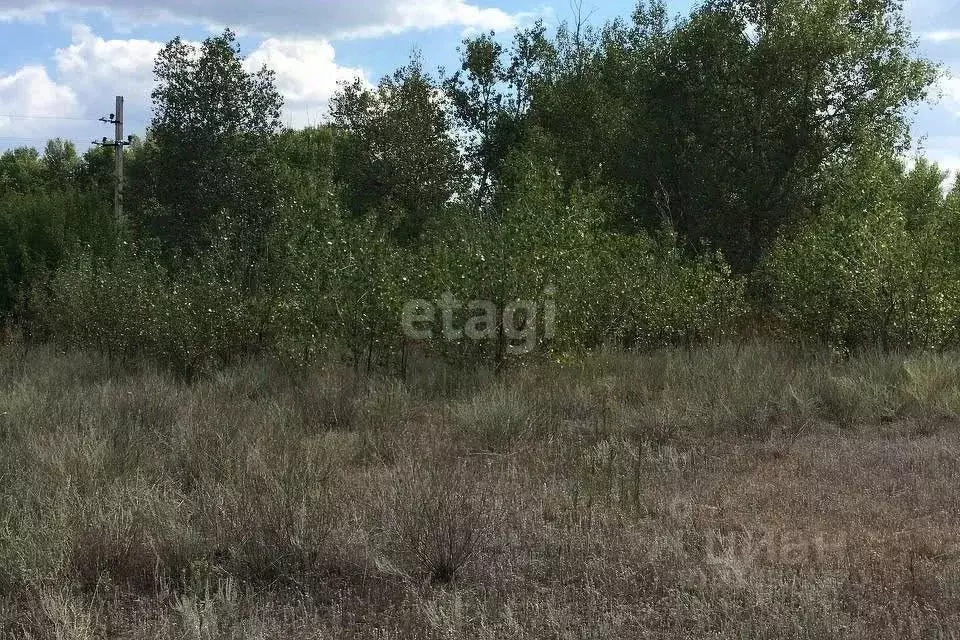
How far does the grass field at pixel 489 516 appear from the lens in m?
3.92

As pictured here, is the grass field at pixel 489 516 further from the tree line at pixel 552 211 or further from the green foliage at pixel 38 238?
the green foliage at pixel 38 238

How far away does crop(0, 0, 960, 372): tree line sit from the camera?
11.0m

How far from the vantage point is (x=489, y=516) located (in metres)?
5.23

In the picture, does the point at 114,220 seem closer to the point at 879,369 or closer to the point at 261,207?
the point at 261,207

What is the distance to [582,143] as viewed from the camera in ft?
69.4

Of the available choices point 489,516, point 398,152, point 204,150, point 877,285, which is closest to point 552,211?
point 877,285

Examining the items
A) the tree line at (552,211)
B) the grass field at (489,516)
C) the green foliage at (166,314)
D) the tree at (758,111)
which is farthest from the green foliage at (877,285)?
the green foliage at (166,314)

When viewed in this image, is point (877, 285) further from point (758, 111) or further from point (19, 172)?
point (19, 172)

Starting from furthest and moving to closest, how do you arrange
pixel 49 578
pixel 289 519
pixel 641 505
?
pixel 641 505 → pixel 289 519 → pixel 49 578

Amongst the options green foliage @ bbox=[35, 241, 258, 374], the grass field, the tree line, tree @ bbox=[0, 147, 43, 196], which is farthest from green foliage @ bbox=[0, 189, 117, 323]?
tree @ bbox=[0, 147, 43, 196]

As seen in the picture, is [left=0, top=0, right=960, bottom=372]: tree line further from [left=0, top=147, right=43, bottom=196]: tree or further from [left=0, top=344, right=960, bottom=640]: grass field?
[left=0, top=147, right=43, bottom=196]: tree

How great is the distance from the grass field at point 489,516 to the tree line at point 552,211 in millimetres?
2245

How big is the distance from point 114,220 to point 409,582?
17.2 m

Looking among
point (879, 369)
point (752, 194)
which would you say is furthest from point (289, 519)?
point (752, 194)
